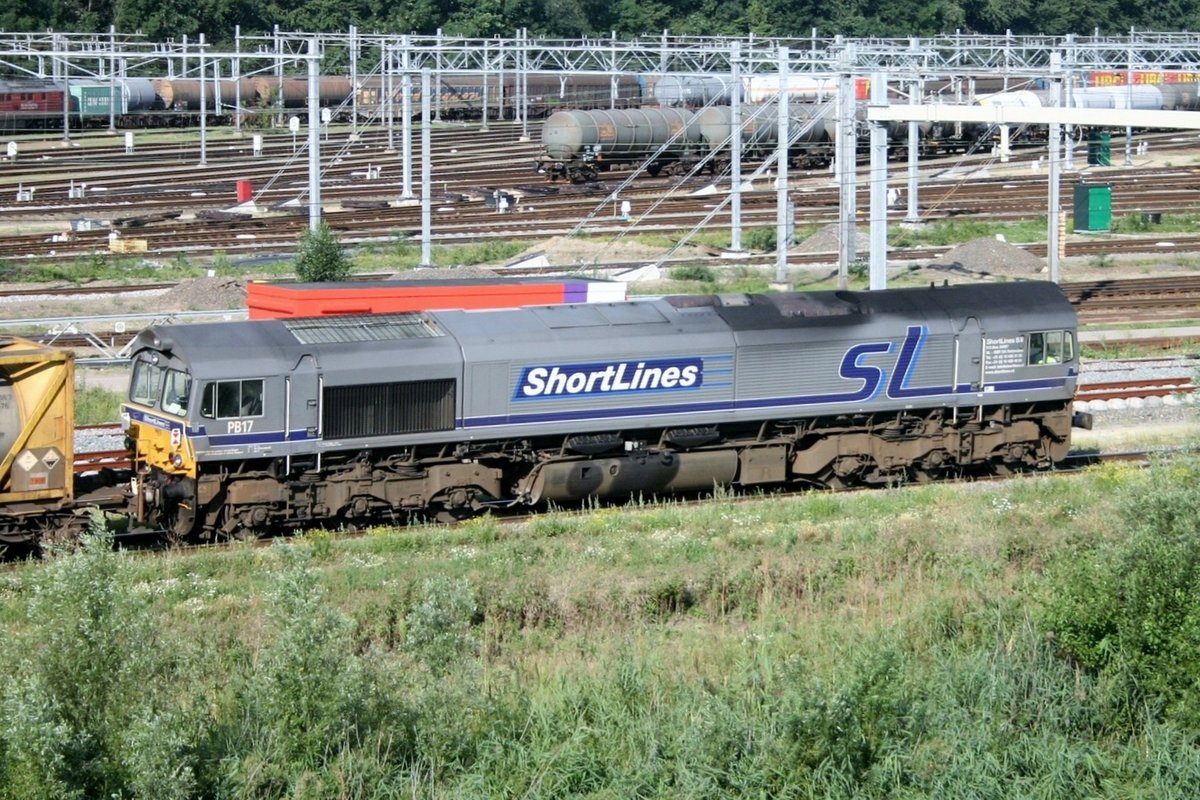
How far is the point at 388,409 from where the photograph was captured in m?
19.9

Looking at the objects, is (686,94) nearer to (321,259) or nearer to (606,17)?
(606,17)

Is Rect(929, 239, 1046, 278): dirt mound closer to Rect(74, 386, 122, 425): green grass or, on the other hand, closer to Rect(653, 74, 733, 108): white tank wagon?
Rect(74, 386, 122, 425): green grass

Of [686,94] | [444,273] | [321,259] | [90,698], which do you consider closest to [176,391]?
[90,698]

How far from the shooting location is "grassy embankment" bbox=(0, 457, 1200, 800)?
10.6m

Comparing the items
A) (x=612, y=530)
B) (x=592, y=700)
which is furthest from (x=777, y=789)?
(x=612, y=530)

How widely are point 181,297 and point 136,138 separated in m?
43.5

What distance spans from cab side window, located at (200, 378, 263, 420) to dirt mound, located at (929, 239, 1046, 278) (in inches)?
1071

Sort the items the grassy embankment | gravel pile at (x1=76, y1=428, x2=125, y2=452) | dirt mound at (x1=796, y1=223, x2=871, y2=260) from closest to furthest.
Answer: the grassy embankment
gravel pile at (x1=76, y1=428, x2=125, y2=452)
dirt mound at (x1=796, y1=223, x2=871, y2=260)

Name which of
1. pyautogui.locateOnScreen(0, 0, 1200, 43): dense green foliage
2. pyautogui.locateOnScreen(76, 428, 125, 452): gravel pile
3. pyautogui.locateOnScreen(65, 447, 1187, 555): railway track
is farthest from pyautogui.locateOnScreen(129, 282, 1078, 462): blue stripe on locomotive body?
pyautogui.locateOnScreen(0, 0, 1200, 43): dense green foliage

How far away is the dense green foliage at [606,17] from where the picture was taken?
292 ft

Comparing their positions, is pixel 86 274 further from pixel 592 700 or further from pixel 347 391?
pixel 592 700

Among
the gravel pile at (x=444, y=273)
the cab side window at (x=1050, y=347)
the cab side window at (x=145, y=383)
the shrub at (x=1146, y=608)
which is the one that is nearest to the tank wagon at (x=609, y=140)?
the gravel pile at (x=444, y=273)

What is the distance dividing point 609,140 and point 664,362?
43.0 metres

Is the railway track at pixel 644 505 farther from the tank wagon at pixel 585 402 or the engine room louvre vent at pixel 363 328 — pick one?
the engine room louvre vent at pixel 363 328
